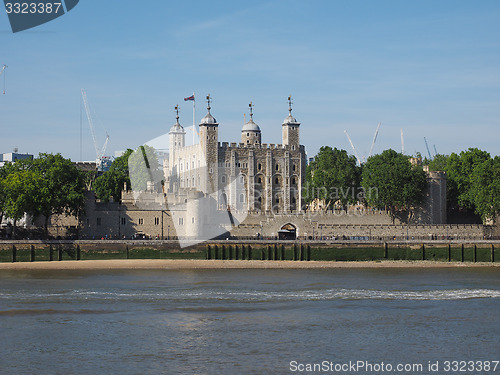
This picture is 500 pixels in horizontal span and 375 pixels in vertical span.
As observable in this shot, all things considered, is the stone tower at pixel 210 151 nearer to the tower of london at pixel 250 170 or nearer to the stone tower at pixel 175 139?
the tower of london at pixel 250 170

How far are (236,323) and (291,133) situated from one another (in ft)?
223

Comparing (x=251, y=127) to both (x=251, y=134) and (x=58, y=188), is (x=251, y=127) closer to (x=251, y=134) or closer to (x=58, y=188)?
(x=251, y=134)

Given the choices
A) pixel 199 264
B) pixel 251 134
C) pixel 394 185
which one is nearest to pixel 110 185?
pixel 251 134

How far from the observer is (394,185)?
90.2 metres

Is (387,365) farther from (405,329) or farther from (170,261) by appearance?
(170,261)

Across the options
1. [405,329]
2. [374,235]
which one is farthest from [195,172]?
[405,329]

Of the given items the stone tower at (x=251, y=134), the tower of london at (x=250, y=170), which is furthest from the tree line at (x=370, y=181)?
the stone tower at (x=251, y=134)

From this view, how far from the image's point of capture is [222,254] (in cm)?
7912

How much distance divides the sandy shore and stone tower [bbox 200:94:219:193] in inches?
1089

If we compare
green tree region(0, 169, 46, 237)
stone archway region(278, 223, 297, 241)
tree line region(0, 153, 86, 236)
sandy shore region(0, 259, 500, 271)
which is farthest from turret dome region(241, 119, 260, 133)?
green tree region(0, 169, 46, 237)

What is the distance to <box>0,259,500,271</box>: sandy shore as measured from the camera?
7331cm

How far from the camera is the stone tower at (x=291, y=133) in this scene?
359 ft

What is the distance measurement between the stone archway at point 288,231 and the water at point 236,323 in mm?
24291

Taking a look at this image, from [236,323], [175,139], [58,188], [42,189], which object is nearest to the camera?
[236,323]
